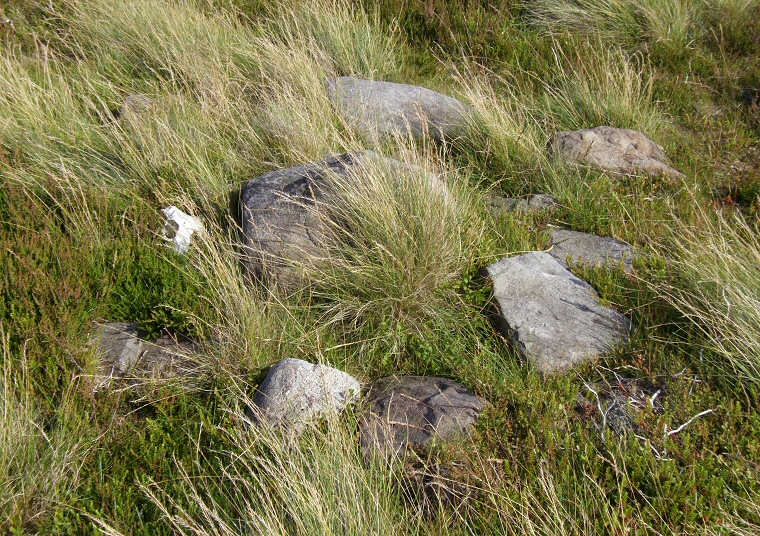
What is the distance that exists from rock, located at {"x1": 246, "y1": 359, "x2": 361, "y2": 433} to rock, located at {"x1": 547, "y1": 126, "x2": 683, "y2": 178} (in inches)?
113

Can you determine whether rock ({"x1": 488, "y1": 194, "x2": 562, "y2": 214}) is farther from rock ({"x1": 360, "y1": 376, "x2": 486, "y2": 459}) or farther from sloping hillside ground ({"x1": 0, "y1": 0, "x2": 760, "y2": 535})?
rock ({"x1": 360, "y1": 376, "x2": 486, "y2": 459})

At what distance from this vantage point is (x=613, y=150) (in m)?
5.63

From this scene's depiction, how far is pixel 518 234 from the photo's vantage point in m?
4.78

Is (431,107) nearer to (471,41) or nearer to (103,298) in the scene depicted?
(471,41)

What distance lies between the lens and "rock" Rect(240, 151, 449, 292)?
4.37 metres

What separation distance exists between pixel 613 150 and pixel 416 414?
3.16 m

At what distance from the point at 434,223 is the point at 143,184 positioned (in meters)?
2.29

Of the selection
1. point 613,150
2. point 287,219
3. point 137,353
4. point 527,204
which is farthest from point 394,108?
point 137,353

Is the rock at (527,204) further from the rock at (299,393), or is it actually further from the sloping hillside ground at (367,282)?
the rock at (299,393)

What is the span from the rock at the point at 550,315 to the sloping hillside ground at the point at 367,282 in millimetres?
97

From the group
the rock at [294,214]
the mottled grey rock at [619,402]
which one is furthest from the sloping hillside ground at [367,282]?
the rock at [294,214]

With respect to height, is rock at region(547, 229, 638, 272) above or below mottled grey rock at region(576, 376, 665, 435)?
below

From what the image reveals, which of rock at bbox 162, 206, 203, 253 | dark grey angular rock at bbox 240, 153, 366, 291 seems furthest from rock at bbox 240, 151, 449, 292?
rock at bbox 162, 206, 203, 253

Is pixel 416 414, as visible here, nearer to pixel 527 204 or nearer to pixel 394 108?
pixel 527 204
